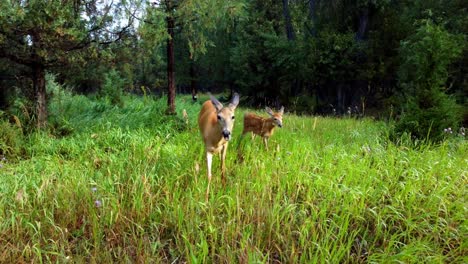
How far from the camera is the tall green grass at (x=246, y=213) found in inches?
106

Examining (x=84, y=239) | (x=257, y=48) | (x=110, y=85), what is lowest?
(x=84, y=239)

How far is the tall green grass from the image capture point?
2.69 metres

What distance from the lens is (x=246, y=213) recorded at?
2.99 meters

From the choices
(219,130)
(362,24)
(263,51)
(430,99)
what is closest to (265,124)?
(219,130)

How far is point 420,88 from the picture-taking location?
21.1 ft

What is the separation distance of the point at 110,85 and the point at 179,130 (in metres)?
5.00

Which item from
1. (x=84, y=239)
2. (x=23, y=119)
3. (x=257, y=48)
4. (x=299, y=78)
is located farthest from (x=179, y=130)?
(x=257, y=48)

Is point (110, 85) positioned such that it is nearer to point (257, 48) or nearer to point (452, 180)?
point (452, 180)

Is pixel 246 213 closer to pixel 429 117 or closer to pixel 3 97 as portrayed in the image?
pixel 429 117

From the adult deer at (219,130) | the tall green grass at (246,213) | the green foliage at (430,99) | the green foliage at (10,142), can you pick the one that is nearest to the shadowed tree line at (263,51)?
the green foliage at (430,99)

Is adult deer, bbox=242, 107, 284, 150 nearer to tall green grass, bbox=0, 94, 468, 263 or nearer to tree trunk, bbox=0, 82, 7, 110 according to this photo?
tall green grass, bbox=0, 94, 468, 263

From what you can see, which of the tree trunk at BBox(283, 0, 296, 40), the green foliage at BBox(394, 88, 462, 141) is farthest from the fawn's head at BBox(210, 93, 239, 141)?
the tree trunk at BBox(283, 0, 296, 40)

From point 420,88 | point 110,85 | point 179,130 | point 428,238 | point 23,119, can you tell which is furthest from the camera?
point 110,85

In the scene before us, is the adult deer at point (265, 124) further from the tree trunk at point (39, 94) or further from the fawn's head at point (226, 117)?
the tree trunk at point (39, 94)
